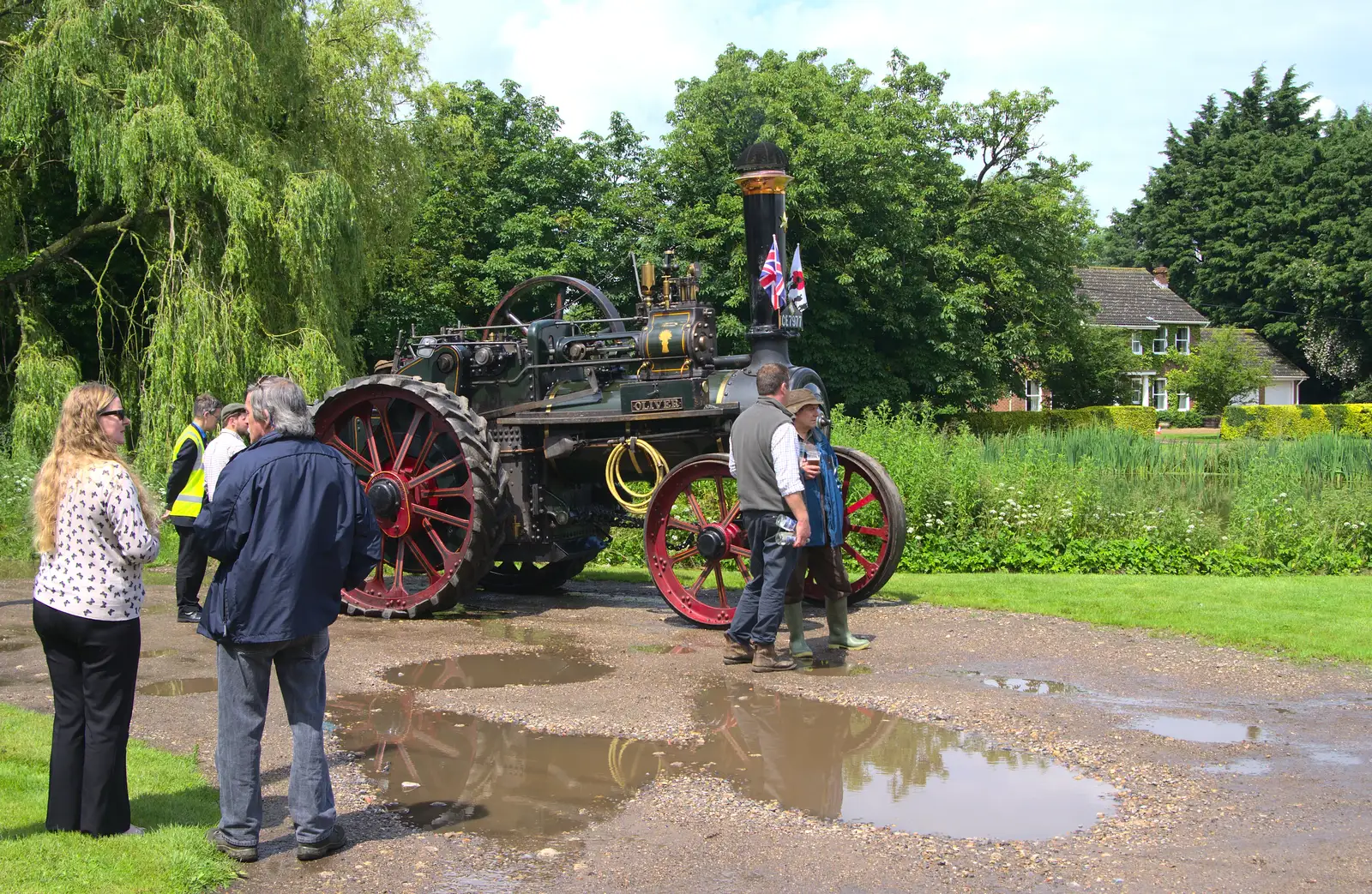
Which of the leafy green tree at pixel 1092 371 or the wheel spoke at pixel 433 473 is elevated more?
the leafy green tree at pixel 1092 371

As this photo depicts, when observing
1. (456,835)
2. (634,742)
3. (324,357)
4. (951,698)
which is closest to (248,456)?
(456,835)

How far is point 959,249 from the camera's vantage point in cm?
3491

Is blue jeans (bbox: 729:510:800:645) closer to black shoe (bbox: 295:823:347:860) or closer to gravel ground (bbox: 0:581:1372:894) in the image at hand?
gravel ground (bbox: 0:581:1372:894)

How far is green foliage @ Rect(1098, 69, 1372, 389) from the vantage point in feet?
176

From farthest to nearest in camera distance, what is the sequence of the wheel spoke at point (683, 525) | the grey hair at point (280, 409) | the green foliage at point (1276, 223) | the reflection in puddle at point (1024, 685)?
the green foliage at point (1276, 223)
the wheel spoke at point (683, 525)
the reflection in puddle at point (1024, 685)
the grey hair at point (280, 409)

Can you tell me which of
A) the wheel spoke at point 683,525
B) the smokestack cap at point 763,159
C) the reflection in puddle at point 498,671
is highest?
the smokestack cap at point 763,159

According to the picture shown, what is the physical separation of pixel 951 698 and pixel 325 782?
12.2 feet

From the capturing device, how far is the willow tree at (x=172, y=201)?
53.6 feet

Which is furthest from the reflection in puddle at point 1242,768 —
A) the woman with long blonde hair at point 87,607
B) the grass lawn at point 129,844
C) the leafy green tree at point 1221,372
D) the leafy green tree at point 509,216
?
the leafy green tree at point 1221,372

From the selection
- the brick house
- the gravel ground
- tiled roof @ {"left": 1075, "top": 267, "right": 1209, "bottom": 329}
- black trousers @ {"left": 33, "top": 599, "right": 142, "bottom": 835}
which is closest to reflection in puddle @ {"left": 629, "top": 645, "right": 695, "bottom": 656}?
the gravel ground

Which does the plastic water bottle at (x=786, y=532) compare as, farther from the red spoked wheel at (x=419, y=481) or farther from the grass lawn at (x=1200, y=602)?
the grass lawn at (x=1200, y=602)

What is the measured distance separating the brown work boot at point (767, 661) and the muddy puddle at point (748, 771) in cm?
79

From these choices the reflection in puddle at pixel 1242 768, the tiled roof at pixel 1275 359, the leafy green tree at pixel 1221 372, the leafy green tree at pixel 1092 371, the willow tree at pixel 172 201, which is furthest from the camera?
the tiled roof at pixel 1275 359

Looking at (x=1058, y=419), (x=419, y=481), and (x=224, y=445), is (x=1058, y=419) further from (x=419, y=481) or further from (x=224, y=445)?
(x=224, y=445)
